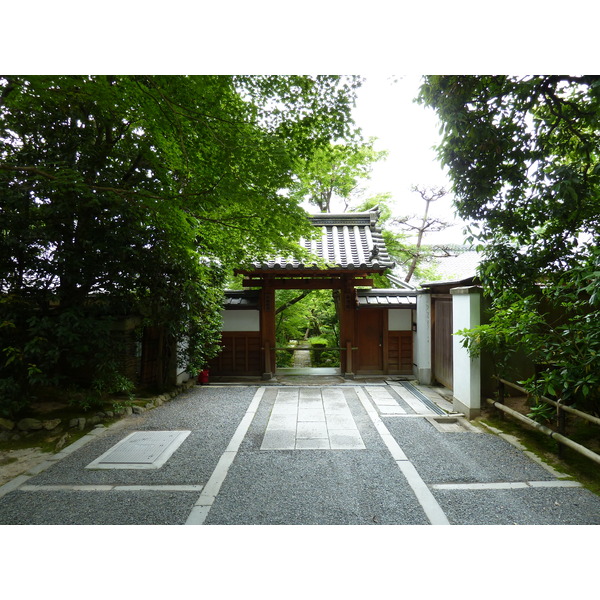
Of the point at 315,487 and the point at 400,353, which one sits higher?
the point at 400,353

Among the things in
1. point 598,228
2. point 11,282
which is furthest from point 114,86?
point 598,228

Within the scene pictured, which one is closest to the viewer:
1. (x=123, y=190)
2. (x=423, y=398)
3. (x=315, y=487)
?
(x=315, y=487)

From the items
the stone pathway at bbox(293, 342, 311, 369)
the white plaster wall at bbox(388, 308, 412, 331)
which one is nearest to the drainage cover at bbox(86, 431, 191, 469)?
the white plaster wall at bbox(388, 308, 412, 331)

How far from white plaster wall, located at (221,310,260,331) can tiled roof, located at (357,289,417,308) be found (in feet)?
7.61

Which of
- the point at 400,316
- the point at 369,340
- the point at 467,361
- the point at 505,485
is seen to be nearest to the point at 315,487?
the point at 505,485

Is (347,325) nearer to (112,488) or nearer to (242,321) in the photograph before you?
(242,321)

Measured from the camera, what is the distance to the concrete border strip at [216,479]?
7.34 ft

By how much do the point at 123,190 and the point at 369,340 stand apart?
5796 mm

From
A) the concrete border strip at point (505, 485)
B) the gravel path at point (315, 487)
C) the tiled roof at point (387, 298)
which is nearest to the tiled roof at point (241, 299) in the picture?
the tiled roof at point (387, 298)

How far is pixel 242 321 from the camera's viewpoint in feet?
24.2

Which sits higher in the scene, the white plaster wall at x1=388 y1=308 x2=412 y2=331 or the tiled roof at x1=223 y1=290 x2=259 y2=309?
the tiled roof at x1=223 y1=290 x2=259 y2=309

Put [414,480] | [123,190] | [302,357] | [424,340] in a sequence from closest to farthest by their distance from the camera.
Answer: [414,480]
[123,190]
[424,340]
[302,357]

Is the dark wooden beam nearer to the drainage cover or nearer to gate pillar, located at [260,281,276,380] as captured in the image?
gate pillar, located at [260,281,276,380]

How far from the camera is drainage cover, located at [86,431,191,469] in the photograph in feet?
10.0
